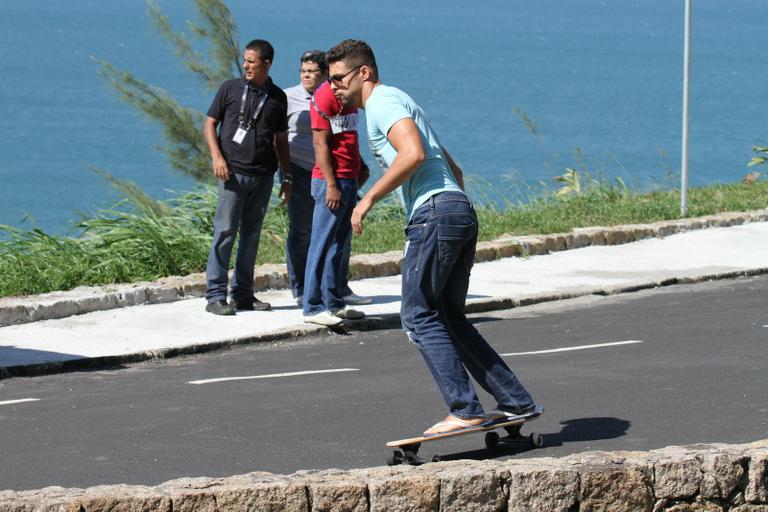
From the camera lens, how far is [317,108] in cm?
1098

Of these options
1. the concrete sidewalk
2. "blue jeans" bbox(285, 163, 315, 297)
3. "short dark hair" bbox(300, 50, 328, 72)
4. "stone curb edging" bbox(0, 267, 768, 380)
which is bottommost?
"stone curb edging" bbox(0, 267, 768, 380)

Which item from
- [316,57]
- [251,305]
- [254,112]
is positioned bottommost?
[251,305]

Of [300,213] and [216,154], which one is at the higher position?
[216,154]

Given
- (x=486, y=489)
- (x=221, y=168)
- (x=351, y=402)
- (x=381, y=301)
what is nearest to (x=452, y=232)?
(x=486, y=489)

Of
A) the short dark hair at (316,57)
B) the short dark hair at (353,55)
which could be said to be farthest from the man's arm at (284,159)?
the short dark hair at (353,55)

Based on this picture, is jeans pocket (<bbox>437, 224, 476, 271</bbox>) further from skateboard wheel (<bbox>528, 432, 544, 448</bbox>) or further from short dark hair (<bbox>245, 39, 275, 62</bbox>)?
short dark hair (<bbox>245, 39, 275, 62</bbox>)

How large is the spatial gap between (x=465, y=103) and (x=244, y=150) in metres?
76.2

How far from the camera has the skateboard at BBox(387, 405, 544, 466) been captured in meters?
7.07

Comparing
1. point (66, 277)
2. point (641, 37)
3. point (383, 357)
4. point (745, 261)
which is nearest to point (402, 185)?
point (383, 357)

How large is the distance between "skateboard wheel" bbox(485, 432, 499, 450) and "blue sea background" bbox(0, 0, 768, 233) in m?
8.36

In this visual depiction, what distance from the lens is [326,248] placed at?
11172 millimetres

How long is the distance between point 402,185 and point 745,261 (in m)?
8.20

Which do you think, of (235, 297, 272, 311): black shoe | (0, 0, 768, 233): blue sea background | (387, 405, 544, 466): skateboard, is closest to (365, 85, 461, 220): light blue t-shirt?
(387, 405, 544, 466): skateboard

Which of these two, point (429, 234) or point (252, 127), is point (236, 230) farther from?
point (429, 234)
